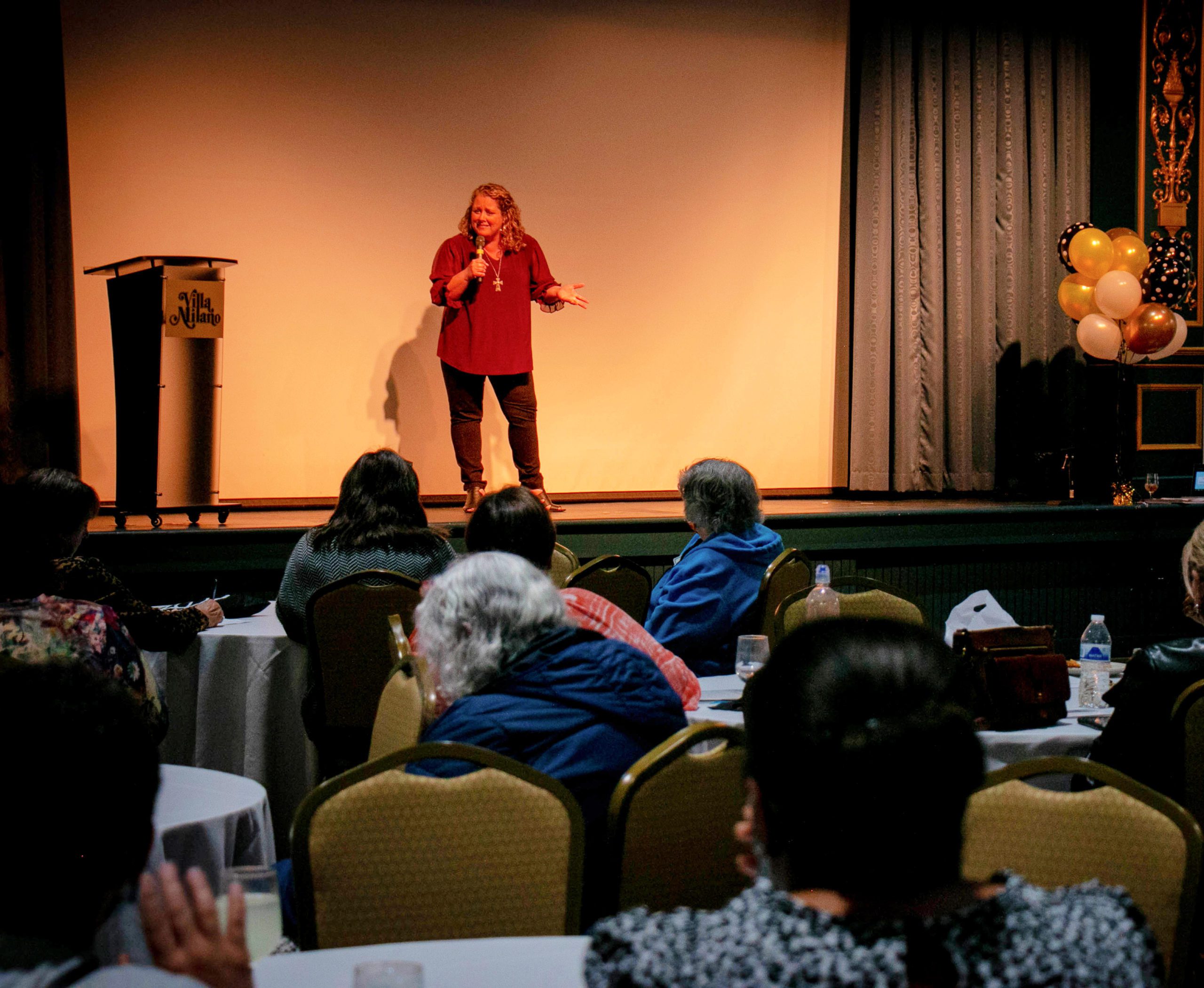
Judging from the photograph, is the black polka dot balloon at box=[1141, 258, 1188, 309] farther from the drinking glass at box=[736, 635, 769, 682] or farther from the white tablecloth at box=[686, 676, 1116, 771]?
the drinking glass at box=[736, 635, 769, 682]

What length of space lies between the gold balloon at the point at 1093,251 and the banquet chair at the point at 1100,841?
5.42m

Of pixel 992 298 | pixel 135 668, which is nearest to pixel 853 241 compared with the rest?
pixel 992 298

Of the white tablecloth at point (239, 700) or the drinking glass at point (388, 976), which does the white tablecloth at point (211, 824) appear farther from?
the white tablecloth at point (239, 700)

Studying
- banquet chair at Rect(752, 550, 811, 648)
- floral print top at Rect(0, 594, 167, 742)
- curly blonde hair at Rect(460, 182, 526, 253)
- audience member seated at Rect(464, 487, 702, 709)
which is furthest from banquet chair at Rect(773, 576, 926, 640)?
curly blonde hair at Rect(460, 182, 526, 253)

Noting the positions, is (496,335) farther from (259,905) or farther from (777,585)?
(259,905)

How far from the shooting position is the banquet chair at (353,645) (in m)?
3.18

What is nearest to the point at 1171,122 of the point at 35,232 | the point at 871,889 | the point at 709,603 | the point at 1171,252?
the point at 1171,252

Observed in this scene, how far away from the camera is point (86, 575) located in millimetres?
3018

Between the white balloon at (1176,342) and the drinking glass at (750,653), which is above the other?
the white balloon at (1176,342)

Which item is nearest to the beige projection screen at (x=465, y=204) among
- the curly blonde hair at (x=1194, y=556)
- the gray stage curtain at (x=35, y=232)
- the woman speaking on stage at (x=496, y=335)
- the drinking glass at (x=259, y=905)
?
the gray stage curtain at (x=35, y=232)

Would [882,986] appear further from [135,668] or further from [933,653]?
[135,668]

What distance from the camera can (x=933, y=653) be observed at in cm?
93

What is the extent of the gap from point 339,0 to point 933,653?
653cm

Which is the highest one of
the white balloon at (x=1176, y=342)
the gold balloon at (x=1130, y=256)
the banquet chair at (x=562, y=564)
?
the gold balloon at (x=1130, y=256)
